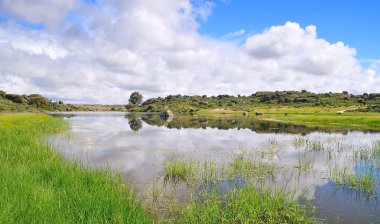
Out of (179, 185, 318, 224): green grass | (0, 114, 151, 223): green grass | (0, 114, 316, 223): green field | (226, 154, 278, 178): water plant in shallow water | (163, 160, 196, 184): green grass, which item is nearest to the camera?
(0, 114, 151, 223): green grass

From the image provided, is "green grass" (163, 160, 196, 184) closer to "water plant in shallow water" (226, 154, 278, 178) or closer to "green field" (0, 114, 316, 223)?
"water plant in shallow water" (226, 154, 278, 178)

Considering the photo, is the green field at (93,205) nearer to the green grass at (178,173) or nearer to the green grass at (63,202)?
the green grass at (63,202)

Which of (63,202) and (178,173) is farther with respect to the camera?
(178,173)

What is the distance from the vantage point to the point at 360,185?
14000 mm

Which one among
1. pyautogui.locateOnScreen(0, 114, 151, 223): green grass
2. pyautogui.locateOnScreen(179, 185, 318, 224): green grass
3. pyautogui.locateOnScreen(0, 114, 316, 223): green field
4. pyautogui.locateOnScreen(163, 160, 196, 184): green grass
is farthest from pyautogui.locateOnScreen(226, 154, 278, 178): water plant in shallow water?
pyautogui.locateOnScreen(0, 114, 151, 223): green grass

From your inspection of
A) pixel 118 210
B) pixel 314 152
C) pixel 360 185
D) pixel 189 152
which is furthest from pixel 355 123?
pixel 118 210

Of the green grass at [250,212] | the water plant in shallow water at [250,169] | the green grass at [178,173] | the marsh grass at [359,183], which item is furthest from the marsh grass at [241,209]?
the marsh grass at [359,183]

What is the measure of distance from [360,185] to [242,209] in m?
6.97

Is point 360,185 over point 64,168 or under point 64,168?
under

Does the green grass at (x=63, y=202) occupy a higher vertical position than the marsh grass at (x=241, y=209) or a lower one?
higher

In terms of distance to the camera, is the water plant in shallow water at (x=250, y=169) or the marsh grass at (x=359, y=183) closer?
the marsh grass at (x=359, y=183)

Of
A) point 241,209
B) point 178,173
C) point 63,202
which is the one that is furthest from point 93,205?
point 178,173

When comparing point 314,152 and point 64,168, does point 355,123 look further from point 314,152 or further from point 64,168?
point 64,168

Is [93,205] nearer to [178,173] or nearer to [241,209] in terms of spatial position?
[241,209]
